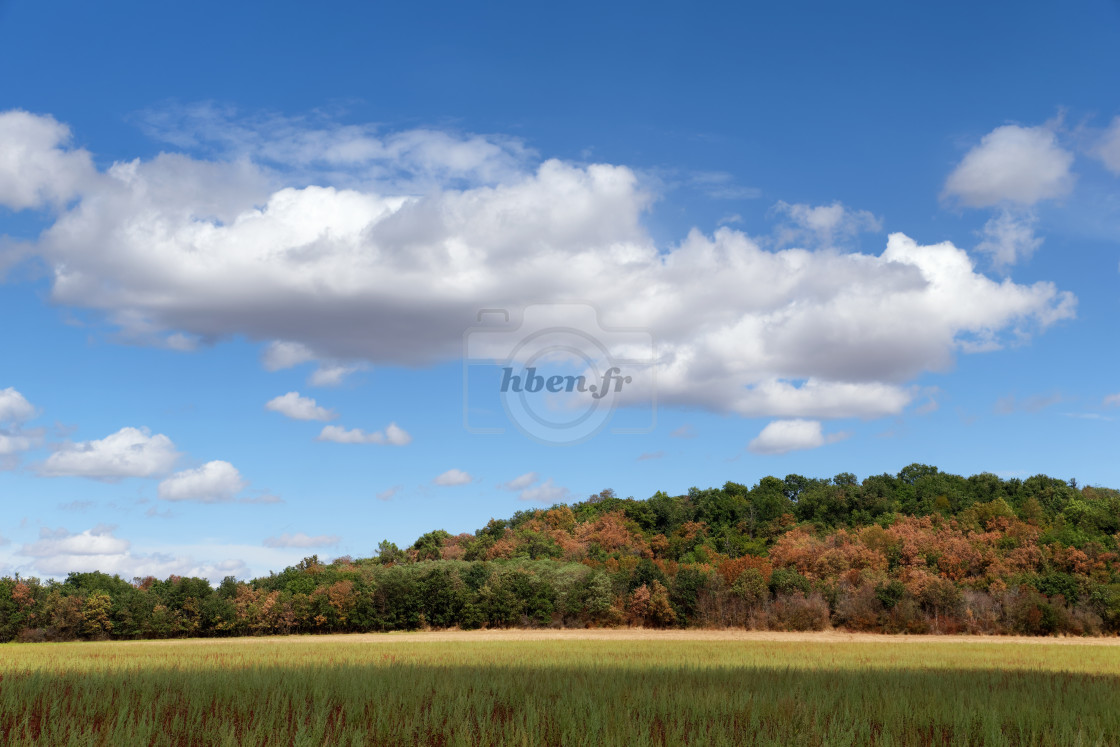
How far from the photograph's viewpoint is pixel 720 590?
76.7 metres

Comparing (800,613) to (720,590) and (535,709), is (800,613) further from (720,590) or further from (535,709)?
(535,709)

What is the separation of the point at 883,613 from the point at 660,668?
180 feet

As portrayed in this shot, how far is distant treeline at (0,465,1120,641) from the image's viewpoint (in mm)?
69562

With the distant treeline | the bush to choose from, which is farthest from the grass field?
the distant treeline

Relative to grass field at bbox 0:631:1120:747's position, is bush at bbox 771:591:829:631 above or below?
below

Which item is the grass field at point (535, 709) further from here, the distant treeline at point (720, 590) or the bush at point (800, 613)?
the distant treeline at point (720, 590)

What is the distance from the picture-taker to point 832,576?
76.8 m

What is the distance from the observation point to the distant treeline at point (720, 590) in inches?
2739

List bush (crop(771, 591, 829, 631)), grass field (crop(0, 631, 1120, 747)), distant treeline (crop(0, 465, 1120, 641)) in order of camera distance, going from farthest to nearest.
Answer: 1. bush (crop(771, 591, 829, 631))
2. distant treeline (crop(0, 465, 1120, 641))
3. grass field (crop(0, 631, 1120, 747))

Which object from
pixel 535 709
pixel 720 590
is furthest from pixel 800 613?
pixel 535 709

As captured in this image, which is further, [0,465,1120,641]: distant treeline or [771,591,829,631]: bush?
[771,591,829,631]: bush

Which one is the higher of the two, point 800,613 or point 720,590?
point 720,590

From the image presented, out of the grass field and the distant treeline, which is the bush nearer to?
the distant treeline

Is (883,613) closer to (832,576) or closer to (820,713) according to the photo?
(832,576)
